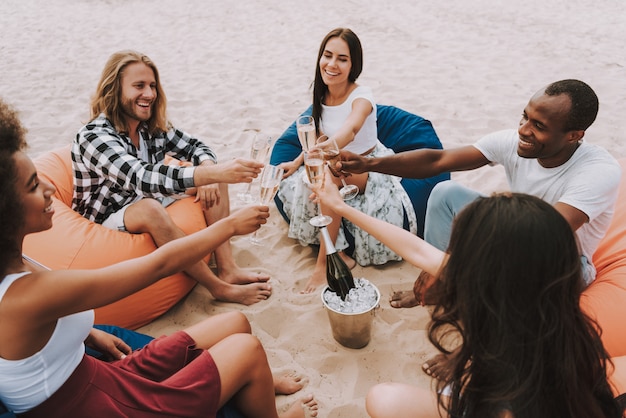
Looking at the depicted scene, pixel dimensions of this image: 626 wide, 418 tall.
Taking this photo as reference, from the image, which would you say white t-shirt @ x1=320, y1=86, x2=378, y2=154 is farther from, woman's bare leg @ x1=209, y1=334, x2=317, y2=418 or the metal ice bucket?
woman's bare leg @ x1=209, y1=334, x2=317, y2=418

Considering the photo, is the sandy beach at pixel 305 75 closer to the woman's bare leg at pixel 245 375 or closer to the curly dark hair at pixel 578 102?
the woman's bare leg at pixel 245 375

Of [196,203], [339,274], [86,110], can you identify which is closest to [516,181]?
[339,274]

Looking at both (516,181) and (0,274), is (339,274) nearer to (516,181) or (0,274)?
(516,181)

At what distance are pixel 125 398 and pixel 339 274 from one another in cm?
Result: 133

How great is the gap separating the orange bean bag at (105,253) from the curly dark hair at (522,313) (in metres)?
2.10

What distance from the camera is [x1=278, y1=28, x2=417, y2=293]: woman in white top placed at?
3469 mm

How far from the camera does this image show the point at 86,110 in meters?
6.04

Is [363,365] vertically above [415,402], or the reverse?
[415,402]

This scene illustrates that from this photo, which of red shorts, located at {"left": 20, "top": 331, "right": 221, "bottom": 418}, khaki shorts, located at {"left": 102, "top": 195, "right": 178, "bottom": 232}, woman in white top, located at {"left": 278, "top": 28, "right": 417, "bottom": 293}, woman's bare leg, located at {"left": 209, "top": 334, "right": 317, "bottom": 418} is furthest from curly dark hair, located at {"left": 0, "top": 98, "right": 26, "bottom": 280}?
woman in white top, located at {"left": 278, "top": 28, "right": 417, "bottom": 293}

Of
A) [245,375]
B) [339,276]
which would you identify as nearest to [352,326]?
[339,276]

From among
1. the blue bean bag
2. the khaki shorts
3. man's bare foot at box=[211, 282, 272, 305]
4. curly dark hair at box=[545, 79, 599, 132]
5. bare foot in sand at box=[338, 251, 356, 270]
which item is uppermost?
curly dark hair at box=[545, 79, 599, 132]

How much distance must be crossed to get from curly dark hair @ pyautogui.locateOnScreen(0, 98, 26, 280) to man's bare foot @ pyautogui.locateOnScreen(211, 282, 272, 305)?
5.42ft

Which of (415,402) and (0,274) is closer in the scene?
(0,274)

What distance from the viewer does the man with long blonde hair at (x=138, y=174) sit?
301cm
